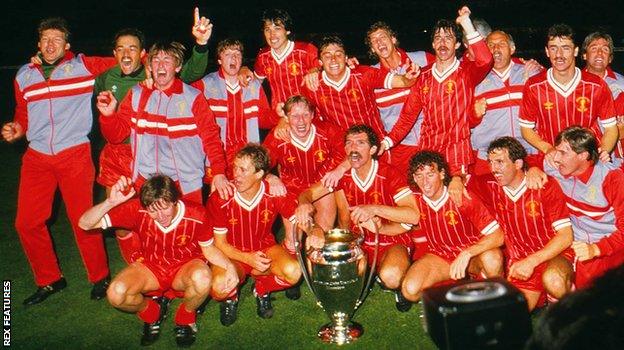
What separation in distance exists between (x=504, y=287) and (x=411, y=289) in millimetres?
1569

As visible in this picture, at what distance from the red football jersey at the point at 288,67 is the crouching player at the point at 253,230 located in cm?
100

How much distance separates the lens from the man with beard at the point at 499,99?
4.89 meters

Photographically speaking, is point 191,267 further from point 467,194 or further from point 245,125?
point 467,194

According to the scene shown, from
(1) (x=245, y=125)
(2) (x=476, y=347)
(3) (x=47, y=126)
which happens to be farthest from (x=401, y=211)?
(3) (x=47, y=126)

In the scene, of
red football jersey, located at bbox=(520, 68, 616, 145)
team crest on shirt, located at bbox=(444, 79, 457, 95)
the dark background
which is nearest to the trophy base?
team crest on shirt, located at bbox=(444, 79, 457, 95)

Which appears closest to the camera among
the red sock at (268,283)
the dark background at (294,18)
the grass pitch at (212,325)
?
the grass pitch at (212,325)

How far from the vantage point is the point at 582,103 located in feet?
14.8

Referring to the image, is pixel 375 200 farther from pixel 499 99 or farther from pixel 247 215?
pixel 499 99

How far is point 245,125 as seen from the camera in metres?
5.14

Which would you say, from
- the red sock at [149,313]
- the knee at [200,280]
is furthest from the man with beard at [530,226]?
the red sock at [149,313]

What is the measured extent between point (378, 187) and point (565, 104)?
55.1 inches

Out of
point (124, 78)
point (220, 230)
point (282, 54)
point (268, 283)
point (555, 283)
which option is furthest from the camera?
point (282, 54)

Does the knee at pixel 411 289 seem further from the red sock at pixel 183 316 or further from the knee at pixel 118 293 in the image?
the knee at pixel 118 293

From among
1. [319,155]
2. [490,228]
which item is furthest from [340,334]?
[319,155]
